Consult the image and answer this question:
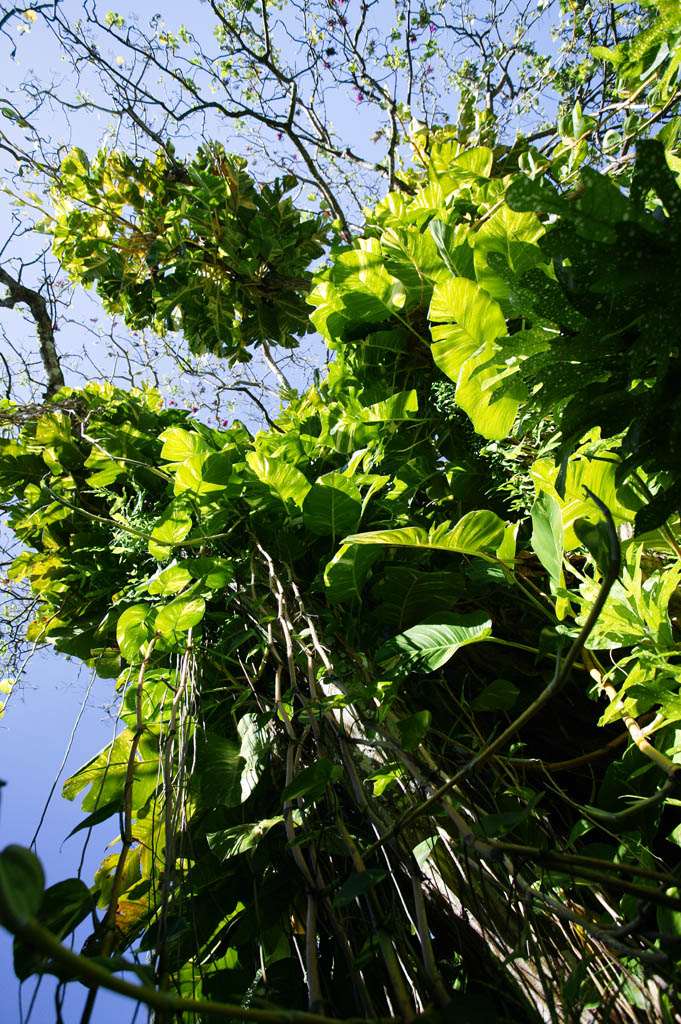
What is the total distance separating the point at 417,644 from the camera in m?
0.69

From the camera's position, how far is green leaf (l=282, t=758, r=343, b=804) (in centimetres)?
52

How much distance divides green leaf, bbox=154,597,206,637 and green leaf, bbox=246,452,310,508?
9.6 inches

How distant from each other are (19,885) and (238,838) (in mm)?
539

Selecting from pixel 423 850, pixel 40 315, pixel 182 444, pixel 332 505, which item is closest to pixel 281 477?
pixel 332 505

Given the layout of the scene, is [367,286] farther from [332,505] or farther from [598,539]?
[598,539]

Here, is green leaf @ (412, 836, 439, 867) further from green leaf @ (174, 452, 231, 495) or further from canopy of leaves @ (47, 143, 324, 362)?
canopy of leaves @ (47, 143, 324, 362)

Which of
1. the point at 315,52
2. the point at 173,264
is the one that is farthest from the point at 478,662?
the point at 315,52

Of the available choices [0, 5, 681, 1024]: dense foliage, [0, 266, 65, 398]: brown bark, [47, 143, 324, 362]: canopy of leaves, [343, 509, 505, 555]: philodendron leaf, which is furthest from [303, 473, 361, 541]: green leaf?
[0, 266, 65, 398]: brown bark

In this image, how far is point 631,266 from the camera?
0.39 m

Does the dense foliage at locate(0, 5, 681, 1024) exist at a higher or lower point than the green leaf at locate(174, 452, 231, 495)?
lower

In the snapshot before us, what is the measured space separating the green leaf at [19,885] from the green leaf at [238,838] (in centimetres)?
50

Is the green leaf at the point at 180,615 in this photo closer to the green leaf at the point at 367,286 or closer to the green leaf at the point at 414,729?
the green leaf at the point at 414,729

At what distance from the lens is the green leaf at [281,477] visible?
92 cm

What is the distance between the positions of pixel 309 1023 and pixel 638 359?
0.47 metres
